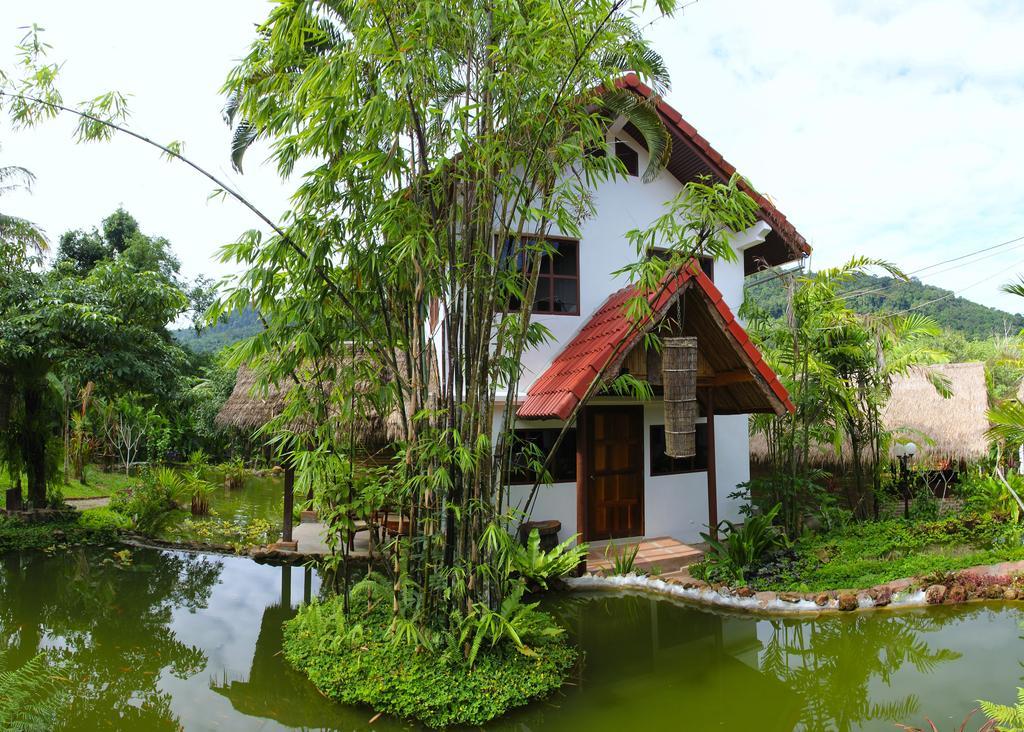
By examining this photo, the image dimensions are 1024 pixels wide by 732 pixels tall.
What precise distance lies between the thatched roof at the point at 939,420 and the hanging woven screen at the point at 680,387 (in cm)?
516

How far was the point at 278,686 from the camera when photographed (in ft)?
15.8

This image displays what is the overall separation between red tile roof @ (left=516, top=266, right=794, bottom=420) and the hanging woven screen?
408 millimetres

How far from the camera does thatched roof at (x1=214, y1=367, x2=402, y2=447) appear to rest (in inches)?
331

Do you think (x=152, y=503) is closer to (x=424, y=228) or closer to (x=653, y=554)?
(x=653, y=554)

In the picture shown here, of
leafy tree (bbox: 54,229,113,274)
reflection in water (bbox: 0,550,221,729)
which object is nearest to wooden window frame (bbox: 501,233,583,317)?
reflection in water (bbox: 0,550,221,729)

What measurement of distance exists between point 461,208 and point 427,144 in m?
0.54

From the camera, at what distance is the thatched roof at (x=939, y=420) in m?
11.4

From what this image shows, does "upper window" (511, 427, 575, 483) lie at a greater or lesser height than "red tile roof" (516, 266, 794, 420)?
lesser

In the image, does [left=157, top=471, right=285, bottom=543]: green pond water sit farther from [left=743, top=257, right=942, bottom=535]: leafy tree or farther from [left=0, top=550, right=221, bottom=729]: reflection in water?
[left=743, top=257, right=942, bottom=535]: leafy tree

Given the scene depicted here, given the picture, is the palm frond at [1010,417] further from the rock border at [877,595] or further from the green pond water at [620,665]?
the green pond water at [620,665]

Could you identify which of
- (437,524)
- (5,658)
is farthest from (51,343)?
(437,524)

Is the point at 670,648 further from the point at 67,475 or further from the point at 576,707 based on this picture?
the point at 67,475

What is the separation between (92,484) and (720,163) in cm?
1573

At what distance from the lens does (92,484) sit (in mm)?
15602
